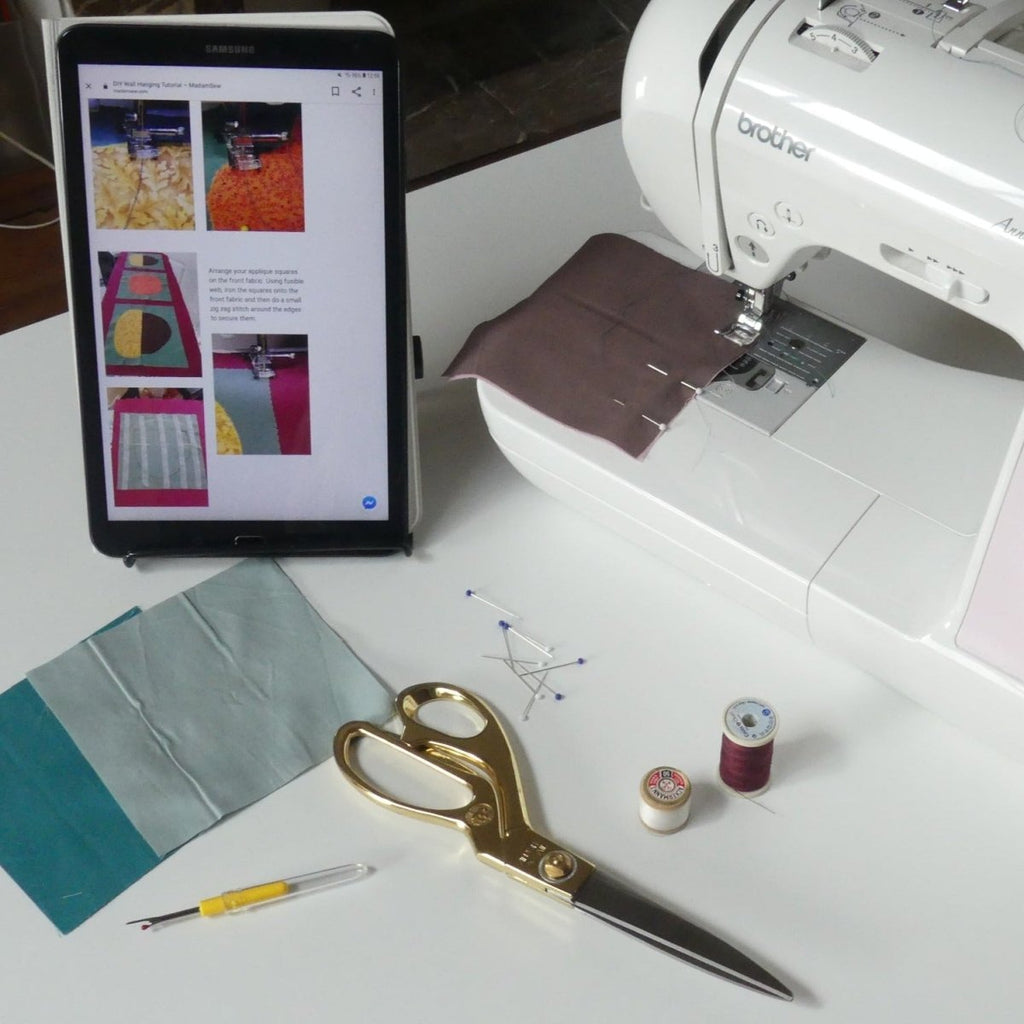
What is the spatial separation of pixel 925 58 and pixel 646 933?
23.5 inches

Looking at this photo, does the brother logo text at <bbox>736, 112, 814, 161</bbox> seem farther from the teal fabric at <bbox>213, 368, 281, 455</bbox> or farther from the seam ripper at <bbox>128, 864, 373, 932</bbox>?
the seam ripper at <bbox>128, 864, 373, 932</bbox>

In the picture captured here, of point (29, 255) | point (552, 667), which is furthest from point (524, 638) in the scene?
point (29, 255)

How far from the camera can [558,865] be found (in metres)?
0.95

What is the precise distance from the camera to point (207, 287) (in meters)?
1.10

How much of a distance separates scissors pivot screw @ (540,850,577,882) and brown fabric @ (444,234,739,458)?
1.06 ft

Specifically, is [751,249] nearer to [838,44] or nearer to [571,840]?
[838,44]

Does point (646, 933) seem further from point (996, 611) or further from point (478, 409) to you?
point (478, 409)

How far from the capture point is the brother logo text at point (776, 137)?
994 mm

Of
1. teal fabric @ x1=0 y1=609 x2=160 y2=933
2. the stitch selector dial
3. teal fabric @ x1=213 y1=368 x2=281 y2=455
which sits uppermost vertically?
the stitch selector dial

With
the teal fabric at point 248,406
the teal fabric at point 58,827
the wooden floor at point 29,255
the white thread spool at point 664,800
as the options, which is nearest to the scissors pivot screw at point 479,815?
the white thread spool at point 664,800

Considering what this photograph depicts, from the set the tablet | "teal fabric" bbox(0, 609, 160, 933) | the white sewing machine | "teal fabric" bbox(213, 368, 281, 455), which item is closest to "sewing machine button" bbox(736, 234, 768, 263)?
the white sewing machine

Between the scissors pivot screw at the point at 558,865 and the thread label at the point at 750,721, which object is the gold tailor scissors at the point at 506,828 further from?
the thread label at the point at 750,721

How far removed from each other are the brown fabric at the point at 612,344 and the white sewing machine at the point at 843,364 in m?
0.02

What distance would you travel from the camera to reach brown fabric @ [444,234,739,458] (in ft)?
3.76
